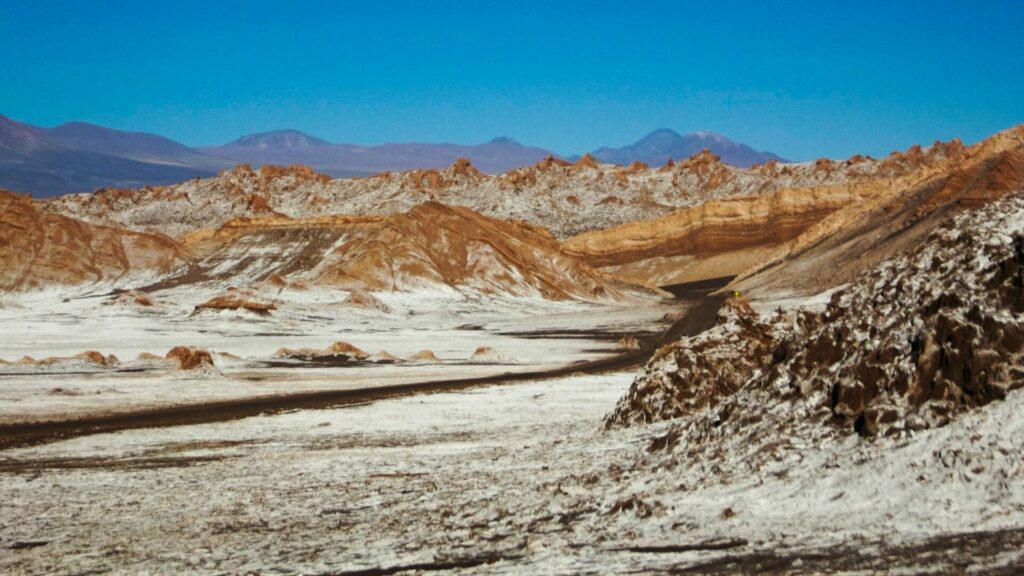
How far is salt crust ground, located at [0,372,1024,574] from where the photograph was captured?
964 cm

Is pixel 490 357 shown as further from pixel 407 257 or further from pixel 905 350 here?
pixel 407 257

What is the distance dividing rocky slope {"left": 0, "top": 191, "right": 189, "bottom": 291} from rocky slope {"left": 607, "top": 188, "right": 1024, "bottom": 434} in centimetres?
9671

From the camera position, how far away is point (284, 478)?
17.0m

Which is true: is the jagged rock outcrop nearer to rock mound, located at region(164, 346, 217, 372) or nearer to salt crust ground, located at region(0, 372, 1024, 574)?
rock mound, located at region(164, 346, 217, 372)

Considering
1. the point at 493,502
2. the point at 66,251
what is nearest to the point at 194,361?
the point at 493,502

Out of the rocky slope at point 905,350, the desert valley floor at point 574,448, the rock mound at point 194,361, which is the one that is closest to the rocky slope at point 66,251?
the desert valley floor at point 574,448

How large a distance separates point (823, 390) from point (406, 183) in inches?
7184

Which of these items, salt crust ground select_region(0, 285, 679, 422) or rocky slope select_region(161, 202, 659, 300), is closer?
salt crust ground select_region(0, 285, 679, 422)

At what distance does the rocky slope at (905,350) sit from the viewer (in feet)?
36.8

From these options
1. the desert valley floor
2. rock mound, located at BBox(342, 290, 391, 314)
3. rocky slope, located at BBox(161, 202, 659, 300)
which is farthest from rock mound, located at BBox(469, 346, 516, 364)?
rocky slope, located at BBox(161, 202, 659, 300)

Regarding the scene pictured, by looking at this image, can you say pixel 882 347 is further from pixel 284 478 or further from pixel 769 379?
pixel 284 478

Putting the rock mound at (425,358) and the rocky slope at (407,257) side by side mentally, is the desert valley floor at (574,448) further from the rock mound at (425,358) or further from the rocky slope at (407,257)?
the rocky slope at (407,257)

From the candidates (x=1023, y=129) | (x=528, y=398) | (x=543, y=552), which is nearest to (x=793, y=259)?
(x=1023, y=129)

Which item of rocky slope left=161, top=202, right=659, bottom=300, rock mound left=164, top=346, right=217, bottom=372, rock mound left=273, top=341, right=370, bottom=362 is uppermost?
rocky slope left=161, top=202, right=659, bottom=300
